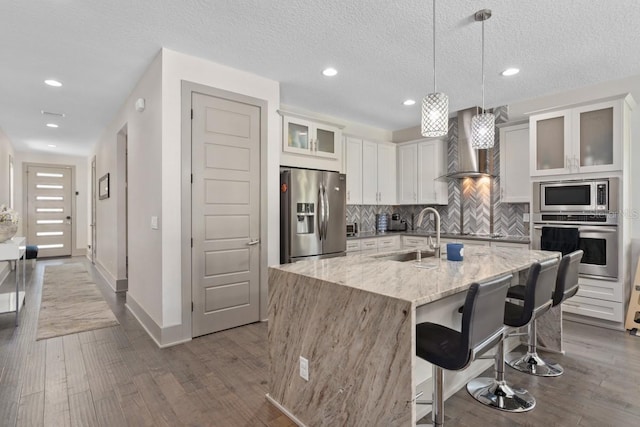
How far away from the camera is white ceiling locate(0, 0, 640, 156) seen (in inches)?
97.3

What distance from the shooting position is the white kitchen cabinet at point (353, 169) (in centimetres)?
516

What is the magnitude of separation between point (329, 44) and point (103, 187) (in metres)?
5.22

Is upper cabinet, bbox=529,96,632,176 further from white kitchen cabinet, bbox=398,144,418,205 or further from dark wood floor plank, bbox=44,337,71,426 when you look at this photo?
dark wood floor plank, bbox=44,337,71,426

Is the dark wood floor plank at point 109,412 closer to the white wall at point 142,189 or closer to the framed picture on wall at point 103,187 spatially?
the white wall at point 142,189

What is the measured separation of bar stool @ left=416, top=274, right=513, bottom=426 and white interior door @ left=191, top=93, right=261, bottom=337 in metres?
2.23

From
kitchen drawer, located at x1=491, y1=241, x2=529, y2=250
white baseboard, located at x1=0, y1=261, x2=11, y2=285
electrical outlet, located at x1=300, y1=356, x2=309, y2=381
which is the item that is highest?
kitchen drawer, located at x1=491, y1=241, x2=529, y2=250

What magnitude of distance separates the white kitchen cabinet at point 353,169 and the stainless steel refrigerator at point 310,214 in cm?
86

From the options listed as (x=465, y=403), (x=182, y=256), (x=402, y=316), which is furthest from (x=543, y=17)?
(x=182, y=256)

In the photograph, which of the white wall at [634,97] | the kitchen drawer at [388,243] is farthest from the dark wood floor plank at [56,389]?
the white wall at [634,97]

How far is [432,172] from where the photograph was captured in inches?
211

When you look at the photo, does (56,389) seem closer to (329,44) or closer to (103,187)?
(329,44)

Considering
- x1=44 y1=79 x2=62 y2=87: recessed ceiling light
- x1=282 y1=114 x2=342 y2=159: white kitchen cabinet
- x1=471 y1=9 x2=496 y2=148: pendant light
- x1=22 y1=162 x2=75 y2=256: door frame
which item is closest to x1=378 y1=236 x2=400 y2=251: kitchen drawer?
x1=282 y1=114 x2=342 y2=159: white kitchen cabinet

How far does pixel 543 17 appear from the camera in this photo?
2.57 meters

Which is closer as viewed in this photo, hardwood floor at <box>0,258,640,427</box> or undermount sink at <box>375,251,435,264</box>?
hardwood floor at <box>0,258,640,427</box>
